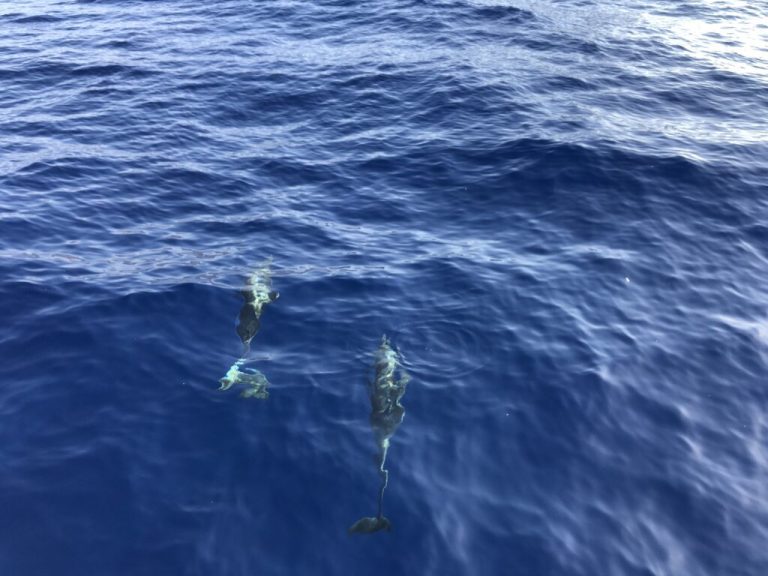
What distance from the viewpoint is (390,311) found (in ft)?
56.3

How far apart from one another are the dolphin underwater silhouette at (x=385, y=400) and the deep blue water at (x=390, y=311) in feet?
0.69

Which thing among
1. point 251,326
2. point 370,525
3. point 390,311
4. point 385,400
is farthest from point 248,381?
point 370,525

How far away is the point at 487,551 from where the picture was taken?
1145cm

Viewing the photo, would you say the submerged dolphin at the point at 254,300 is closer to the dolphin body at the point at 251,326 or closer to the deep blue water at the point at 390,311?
the dolphin body at the point at 251,326

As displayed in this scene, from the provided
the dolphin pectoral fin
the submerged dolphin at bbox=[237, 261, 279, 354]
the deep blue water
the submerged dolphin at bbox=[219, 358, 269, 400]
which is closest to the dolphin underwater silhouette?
the dolphin pectoral fin

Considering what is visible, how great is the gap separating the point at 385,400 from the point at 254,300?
475cm

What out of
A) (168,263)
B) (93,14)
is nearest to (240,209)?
(168,263)

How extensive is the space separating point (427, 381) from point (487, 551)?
432 cm

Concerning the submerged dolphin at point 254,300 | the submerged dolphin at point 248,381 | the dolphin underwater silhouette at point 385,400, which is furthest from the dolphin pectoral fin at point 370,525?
the submerged dolphin at point 254,300

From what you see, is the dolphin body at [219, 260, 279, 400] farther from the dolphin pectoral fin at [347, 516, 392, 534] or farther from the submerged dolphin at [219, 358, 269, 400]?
the dolphin pectoral fin at [347, 516, 392, 534]

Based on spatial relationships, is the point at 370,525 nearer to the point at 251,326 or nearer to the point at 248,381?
the point at 248,381

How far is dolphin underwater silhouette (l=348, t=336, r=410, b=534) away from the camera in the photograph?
1306cm

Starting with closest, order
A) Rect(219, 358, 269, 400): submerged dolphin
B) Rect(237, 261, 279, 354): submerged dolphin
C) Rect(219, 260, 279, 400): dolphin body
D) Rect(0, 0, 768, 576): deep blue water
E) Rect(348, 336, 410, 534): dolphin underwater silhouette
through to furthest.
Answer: Rect(0, 0, 768, 576): deep blue water < Rect(348, 336, 410, 534): dolphin underwater silhouette < Rect(219, 358, 269, 400): submerged dolphin < Rect(219, 260, 279, 400): dolphin body < Rect(237, 261, 279, 354): submerged dolphin

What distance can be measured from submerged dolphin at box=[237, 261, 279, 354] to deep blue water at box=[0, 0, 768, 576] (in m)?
0.24
